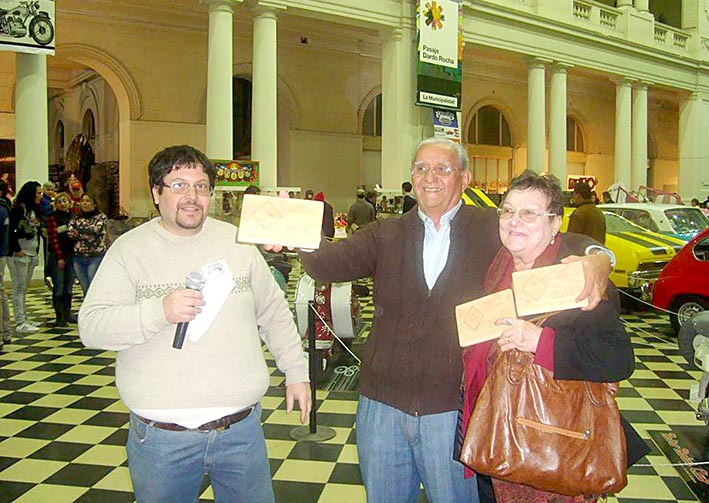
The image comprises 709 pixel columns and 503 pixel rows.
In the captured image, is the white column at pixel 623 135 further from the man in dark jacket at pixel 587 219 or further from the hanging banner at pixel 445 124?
the man in dark jacket at pixel 587 219

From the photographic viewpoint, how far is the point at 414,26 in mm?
17234

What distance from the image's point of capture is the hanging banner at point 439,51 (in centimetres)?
Result: 1661

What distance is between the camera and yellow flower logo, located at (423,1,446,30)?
54.6 ft

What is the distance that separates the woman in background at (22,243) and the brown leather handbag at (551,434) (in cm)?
782

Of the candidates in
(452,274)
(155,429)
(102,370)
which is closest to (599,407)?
(452,274)

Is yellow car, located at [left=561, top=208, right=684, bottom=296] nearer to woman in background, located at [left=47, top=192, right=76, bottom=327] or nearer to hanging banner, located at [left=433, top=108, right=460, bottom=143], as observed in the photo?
hanging banner, located at [left=433, top=108, right=460, bottom=143]

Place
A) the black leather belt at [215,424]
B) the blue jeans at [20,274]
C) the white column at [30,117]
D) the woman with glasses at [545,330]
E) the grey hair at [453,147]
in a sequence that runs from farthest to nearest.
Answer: the white column at [30,117] → the blue jeans at [20,274] → the grey hair at [453,147] → the black leather belt at [215,424] → the woman with glasses at [545,330]

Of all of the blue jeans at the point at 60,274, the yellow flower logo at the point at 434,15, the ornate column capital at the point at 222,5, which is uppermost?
the yellow flower logo at the point at 434,15

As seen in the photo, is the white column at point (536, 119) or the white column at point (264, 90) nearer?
the white column at point (264, 90)

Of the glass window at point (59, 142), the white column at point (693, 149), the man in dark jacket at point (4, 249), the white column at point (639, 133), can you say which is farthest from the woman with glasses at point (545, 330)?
the white column at point (693, 149)

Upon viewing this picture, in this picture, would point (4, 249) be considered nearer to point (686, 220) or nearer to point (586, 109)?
point (686, 220)

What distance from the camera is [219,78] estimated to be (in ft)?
46.8

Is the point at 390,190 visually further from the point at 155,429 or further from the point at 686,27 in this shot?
the point at 686,27

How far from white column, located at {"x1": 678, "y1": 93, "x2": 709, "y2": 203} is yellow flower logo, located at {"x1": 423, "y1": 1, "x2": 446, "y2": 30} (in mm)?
16275
